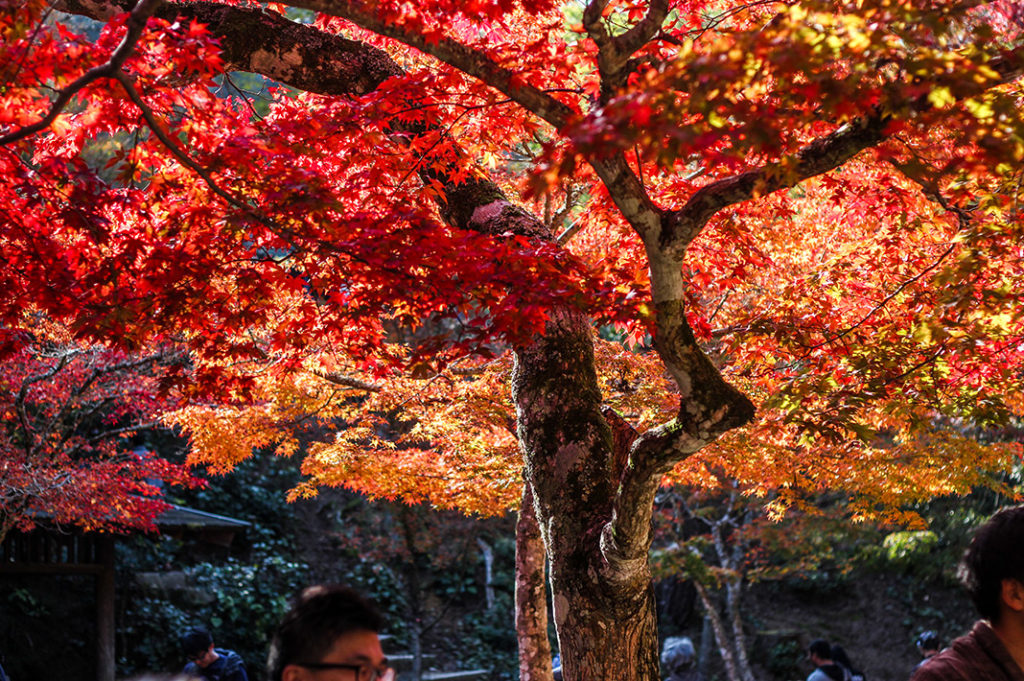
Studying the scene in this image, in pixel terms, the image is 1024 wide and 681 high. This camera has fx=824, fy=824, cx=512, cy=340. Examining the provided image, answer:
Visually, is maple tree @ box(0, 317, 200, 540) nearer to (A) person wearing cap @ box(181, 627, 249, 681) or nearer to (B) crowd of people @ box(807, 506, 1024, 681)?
(A) person wearing cap @ box(181, 627, 249, 681)

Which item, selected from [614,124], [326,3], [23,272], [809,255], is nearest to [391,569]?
[809,255]

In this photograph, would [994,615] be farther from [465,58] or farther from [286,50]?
[286,50]

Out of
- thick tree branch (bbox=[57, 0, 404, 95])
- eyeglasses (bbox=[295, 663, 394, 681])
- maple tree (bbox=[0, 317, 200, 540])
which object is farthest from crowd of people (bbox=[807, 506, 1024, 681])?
maple tree (bbox=[0, 317, 200, 540])

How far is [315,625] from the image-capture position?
1.91 metres

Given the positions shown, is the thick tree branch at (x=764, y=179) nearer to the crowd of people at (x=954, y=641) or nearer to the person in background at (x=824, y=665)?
the crowd of people at (x=954, y=641)

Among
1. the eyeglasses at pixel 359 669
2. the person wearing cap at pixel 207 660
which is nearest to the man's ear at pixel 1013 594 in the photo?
the eyeglasses at pixel 359 669

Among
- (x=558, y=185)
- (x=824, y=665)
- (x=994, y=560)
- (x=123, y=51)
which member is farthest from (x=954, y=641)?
(x=824, y=665)

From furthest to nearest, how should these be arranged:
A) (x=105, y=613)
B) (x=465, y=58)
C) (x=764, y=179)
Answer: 1. (x=105, y=613)
2. (x=465, y=58)
3. (x=764, y=179)

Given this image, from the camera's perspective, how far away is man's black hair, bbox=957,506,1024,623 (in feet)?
7.49

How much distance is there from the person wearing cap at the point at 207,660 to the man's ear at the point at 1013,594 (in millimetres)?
5230

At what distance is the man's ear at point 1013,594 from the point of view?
225cm

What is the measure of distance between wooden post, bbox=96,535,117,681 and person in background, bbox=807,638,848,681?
8590mm

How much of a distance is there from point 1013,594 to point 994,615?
0.29 ft

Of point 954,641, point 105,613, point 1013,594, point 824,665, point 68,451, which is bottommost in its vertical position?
point 824,665
